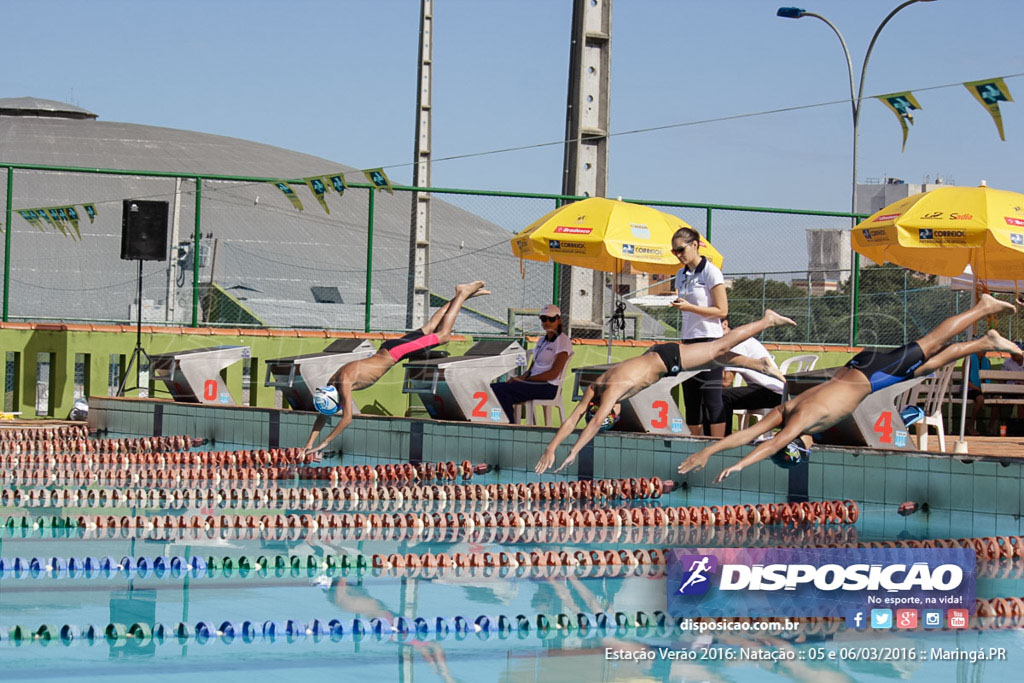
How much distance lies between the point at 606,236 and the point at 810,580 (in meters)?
8.18

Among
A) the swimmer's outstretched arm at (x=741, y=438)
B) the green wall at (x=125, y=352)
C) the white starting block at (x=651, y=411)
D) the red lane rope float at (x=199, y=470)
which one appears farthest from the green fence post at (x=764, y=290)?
the swimmer's outstretched arm at (x=741, y=438)

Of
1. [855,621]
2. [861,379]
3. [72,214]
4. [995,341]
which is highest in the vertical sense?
[72,214]

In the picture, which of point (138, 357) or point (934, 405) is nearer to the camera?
point (934, 405)

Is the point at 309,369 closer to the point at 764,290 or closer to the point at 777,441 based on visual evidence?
the point at 764,290

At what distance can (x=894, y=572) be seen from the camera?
5488 millimetres

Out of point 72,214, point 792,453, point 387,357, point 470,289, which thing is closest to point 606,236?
point 470,289

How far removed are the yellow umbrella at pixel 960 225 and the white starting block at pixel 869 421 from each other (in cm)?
142

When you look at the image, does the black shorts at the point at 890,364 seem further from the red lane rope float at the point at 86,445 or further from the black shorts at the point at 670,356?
the red lane rope float at the point at 86,445

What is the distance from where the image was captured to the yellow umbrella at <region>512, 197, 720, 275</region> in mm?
13422

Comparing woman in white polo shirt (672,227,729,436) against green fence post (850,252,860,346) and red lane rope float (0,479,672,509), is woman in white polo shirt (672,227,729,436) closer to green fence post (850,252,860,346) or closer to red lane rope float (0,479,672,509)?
red lane rope float (0,479,672,509)

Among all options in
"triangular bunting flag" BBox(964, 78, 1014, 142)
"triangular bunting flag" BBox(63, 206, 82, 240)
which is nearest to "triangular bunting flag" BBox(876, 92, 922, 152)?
"triangular bunting flag" BBox(964, 78, 1014, 142)

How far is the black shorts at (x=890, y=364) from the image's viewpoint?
22.8ft

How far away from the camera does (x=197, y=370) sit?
15.6 m

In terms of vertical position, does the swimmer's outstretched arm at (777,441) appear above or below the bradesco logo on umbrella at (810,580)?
above
